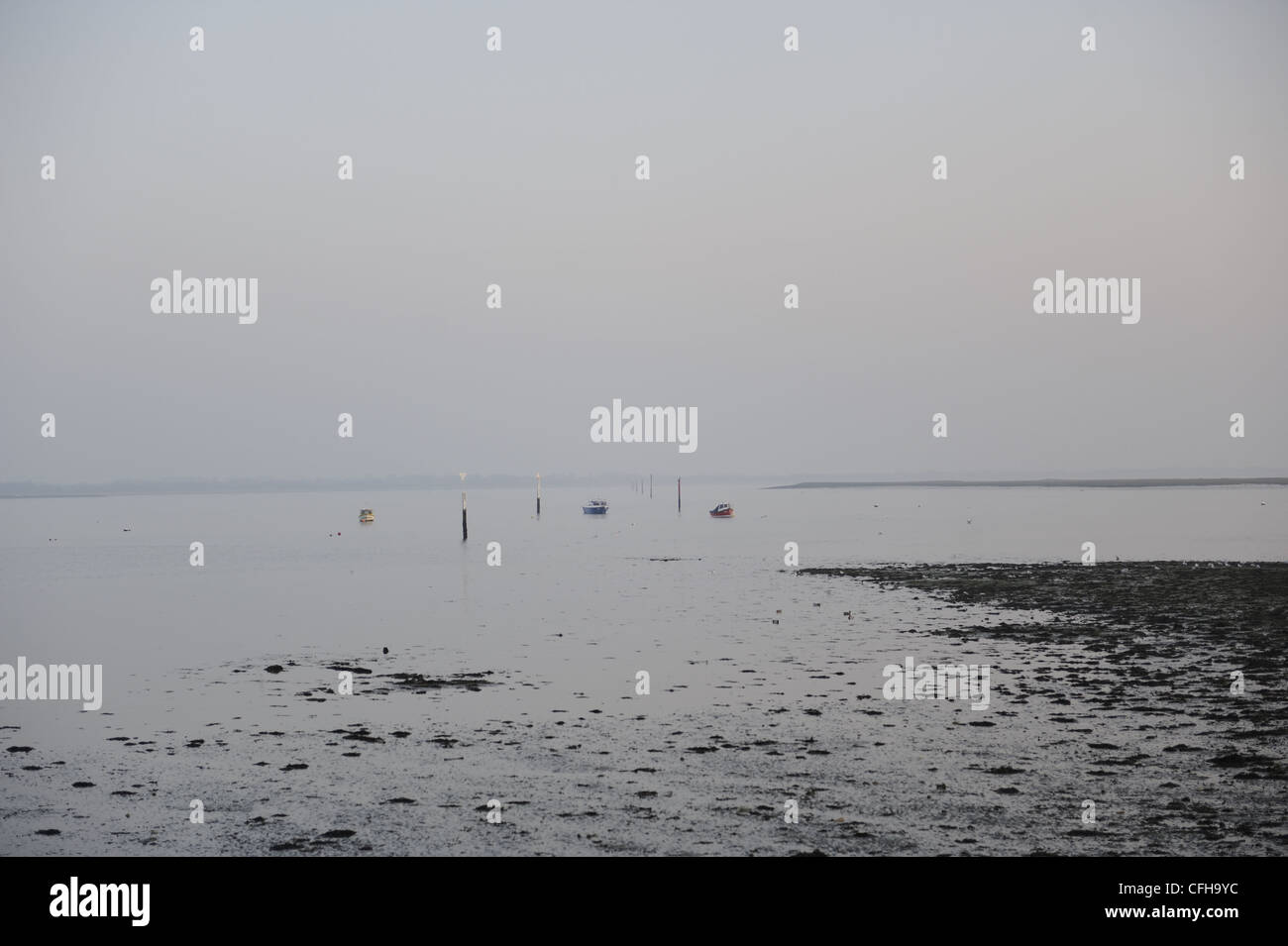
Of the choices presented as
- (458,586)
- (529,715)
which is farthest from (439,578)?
(529,715)

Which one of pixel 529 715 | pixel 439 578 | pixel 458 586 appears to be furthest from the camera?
pixel 439 578

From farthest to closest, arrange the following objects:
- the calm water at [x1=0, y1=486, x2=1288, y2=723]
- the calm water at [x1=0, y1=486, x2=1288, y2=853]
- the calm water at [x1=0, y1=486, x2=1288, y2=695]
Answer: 1. the calm water at [x1=0, y1=486, x2=1288, y2=695]
2. the calm water at [x1=0, y1=486, x2=1288, y2=723]
3. the calm water at [x1=0, y1=486, x2=1288, y2=853]

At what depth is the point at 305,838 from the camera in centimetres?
1388

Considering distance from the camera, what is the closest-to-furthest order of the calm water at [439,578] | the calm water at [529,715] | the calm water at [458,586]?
the calm water at [529,715], the calm water at [458,586], the calm water at [439,578]

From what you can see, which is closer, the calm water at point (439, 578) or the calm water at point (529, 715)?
the calm water at point (529, 715)

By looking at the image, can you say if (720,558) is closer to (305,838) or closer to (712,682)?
(712,682)

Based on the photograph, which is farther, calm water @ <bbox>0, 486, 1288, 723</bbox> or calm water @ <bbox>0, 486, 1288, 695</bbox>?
calm water @ <bbox>0, 486, 1288, 695</bbox>

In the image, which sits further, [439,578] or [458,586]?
[439,578]

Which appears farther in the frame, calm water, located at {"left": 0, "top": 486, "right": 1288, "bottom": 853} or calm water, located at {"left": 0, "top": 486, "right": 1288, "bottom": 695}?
calm water, located at {"left": 0, "top": 486, "right": 1288, "bottom": 695}

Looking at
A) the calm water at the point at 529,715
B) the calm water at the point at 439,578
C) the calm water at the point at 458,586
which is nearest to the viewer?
the calm water at the point at 529,715

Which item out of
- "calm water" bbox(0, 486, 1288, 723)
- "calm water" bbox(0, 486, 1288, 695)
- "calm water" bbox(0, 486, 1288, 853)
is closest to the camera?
"calm water" bbox(0, 486, 1288, 853)

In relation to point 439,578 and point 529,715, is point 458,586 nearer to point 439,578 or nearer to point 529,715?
point 439,578
